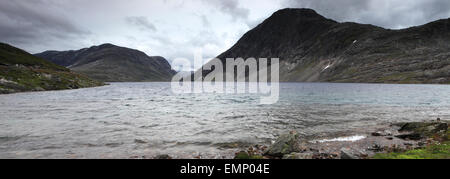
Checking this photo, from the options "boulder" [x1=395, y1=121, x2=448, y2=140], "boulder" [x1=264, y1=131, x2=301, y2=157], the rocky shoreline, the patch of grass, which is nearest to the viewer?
the patch of grass

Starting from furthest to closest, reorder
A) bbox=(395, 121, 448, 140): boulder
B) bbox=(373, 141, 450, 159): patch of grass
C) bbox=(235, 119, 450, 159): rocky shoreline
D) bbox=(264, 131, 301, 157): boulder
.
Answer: bbox=(395, 121, 448, 140): boulder < bbox=(264, 131, 301, 157): boulder < bbox=(235, 119, 450, 159): rocky shoreline < bbox=(373, 141, 450, 159): patch of grass

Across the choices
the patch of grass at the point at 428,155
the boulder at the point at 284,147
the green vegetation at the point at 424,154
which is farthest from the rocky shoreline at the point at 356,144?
the patch of grass at the point at 428,155

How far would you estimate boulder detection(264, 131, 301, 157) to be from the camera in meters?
13.8

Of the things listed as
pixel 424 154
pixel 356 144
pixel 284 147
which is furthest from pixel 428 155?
pixel 284 147

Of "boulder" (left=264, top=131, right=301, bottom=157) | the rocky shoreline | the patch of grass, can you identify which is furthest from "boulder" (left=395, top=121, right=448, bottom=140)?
"boulder" (left=264, top=131, right=301, bottom=157)

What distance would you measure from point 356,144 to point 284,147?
680 cm

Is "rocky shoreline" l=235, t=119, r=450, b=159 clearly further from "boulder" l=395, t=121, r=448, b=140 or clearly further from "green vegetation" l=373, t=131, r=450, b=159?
"green vegetation" l=373, t=131, r=450, b=159

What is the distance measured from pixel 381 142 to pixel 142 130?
2064 centimetres

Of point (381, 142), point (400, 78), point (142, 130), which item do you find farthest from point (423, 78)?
point (142, 130)

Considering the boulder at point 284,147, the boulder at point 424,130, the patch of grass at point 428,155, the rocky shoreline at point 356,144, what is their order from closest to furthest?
the patch of grass at point 428,155 → the rocky shoreline at point 356,144 → the boulder at point 284,147 → the boulder at point 424,130

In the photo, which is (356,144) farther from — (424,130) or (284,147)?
(424,130)

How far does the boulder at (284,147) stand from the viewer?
13.8m

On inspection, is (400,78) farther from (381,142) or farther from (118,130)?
(118,130)

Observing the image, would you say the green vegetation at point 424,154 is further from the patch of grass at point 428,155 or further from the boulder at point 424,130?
the boulder at point 424,130
